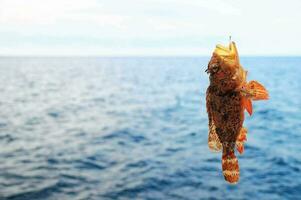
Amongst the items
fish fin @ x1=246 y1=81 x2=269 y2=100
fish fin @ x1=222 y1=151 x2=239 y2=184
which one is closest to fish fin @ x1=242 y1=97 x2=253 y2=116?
fish fin @ x1=246 y1=81 x2=269 y2=100

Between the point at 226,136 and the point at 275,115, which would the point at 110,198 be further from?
the point at 275,115

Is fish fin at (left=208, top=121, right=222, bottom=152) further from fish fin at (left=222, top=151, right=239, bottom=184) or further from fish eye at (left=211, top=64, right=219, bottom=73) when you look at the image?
fish eye at (left=211, top=64, right=219, bottom=73)

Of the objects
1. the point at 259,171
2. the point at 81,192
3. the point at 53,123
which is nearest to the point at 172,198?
the point at 81,192

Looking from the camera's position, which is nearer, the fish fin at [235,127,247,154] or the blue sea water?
the fish fin at [235,127,247,154]

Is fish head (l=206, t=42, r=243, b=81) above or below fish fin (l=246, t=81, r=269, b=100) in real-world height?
above

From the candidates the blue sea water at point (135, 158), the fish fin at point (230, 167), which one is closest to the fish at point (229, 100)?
the fish fin at point (230, 167)

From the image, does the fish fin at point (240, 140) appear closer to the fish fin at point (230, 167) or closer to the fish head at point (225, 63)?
the fish fin at point (230, 167)

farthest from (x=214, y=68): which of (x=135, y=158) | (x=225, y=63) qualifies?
(x=135, y=158)
